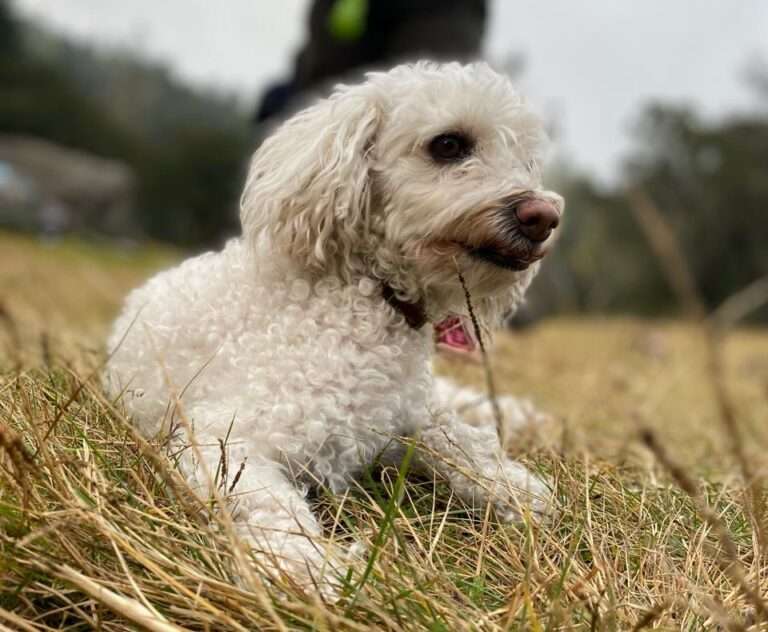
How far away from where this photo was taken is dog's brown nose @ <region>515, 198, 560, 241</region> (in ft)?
6.86

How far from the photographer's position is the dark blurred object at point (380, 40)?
16.7 ft

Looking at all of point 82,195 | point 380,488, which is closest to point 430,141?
point 380,488

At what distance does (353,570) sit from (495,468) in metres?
0.76

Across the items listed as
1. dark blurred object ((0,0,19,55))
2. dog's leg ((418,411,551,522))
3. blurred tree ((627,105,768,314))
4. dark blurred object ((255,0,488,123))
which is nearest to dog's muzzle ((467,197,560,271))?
dog's leg ((418,411,551,522))

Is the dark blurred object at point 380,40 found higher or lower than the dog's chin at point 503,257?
higher

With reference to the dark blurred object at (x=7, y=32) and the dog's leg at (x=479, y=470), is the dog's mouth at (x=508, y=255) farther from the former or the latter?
the dark blurred object at (x=7, y=32)

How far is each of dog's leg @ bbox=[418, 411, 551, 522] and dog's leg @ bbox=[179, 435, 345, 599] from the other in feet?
1.28

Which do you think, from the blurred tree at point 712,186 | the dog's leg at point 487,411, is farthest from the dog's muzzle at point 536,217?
the blurred tree at point 712,186

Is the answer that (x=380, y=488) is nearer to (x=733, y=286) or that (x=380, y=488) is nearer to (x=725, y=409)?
(x=725, y=409)

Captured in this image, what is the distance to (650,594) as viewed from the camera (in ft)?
5.62

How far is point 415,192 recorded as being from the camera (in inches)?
88.2

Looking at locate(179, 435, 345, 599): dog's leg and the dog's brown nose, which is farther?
the dog's brown nose

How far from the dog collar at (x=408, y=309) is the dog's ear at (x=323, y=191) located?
0.15 meters

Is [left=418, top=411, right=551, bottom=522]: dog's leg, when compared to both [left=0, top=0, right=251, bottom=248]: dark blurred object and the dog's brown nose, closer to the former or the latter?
the dog's brown nose
